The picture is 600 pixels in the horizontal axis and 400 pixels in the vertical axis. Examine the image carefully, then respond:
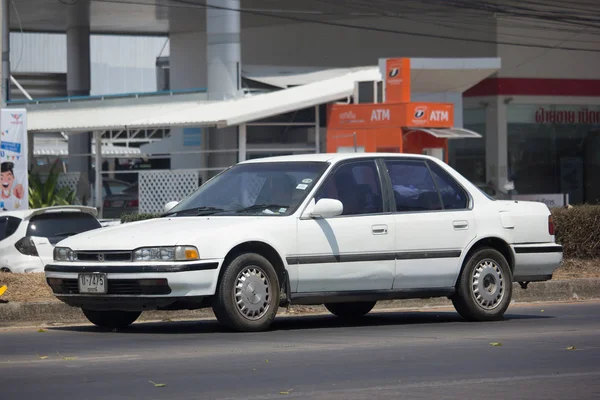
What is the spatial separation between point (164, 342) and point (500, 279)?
3.69 m

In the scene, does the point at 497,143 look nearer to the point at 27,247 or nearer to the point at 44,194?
the point at 44,194

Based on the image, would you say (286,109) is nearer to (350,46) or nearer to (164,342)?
(350,46)

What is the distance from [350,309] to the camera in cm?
1236

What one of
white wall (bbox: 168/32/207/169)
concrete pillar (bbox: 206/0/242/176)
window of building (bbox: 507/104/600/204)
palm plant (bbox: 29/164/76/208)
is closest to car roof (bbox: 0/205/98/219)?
palm plant (bbox: 29/164/76/208)

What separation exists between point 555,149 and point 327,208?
37642 mm

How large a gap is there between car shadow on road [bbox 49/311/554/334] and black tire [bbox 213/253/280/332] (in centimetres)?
26

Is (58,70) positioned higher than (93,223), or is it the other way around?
(58,70)

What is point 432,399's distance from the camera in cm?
678

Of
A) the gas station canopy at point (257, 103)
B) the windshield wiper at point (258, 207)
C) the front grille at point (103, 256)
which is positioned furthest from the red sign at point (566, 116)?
the front grille at point (103, 256)

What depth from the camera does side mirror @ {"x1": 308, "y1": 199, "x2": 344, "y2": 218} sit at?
10.5 meters

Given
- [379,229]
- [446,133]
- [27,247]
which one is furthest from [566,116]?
[379,229]

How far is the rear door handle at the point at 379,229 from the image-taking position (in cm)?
1098

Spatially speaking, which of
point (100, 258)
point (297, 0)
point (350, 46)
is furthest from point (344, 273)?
point (350, 46)

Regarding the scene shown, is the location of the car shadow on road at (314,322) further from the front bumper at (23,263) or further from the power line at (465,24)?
the power line at (465,24)
